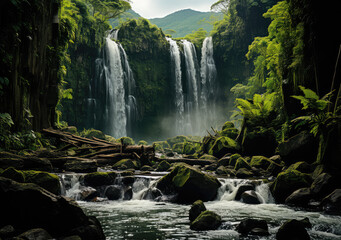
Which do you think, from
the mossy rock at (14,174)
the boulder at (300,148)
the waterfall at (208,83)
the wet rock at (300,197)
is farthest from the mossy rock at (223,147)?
the waterfall at (208,83)

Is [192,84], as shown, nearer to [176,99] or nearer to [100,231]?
[176,99]

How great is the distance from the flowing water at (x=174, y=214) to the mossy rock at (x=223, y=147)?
19.8 ft

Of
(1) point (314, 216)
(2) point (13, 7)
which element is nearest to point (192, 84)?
(2) point (13, 7)

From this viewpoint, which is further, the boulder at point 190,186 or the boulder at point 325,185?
the boulder at point 190,186

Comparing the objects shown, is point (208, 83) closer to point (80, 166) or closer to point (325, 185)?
point (80, 166)

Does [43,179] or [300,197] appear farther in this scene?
[300,197]

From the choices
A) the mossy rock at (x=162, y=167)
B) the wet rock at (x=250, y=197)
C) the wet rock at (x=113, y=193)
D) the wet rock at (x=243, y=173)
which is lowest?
the mossy rock at (x=162, y=167)

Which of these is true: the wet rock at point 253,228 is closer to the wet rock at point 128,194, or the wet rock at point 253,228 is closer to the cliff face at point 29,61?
the wet rock at point 128,194

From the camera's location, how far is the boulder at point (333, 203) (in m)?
5.88

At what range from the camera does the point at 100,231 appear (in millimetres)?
4215

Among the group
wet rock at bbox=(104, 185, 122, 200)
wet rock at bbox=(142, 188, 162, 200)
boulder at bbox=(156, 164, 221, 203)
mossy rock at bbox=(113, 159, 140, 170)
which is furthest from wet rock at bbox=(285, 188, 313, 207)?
mossy rock at bbox=(113, 159, 140, 170)

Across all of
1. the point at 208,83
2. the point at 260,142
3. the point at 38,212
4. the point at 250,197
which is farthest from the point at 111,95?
the point at 38,212

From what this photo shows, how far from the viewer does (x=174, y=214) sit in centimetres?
613

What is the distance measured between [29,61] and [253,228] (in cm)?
1008
